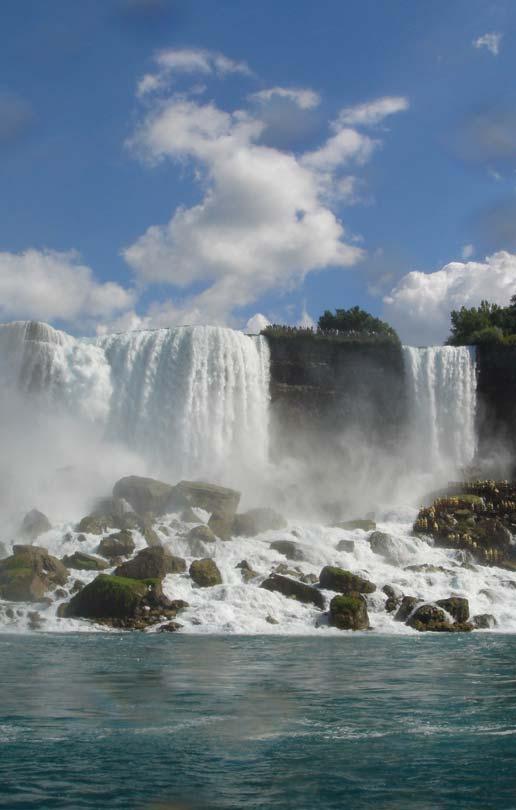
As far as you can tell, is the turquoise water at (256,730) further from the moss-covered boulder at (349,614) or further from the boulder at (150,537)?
the boulder at (150,537)

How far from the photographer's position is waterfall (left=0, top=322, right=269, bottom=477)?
43.5 metres

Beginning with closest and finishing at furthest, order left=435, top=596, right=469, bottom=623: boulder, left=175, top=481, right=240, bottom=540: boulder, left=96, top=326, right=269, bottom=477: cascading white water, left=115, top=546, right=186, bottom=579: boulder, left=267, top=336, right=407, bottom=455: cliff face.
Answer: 1. left=435, top=596, right=469, bottom=623: boulder
2. left=115, top=546, right=186, bottom=579: boulder
3. left=175, top=481, right=240, bottom=540: boulder
4. left=96, top=326, right=269, bottom=477: cascading white water
5. left=267, top=336, right=407, bottom=455: cliff face

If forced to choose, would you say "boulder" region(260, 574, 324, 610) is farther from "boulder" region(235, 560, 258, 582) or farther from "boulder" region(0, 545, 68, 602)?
"boulder" region(0, 545, 68, 602)

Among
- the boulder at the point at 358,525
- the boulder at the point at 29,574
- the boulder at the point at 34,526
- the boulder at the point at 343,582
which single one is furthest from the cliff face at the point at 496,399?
the boulder at the point at 29,574

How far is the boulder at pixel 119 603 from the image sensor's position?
2275 centimetres

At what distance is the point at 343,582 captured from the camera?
83.3 feet

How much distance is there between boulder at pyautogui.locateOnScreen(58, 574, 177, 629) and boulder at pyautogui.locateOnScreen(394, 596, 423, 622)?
662cm

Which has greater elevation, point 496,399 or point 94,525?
point 496,399

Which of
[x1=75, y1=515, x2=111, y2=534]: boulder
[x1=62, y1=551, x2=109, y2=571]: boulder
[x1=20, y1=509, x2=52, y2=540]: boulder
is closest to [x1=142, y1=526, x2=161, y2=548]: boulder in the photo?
[x1=75, y1=515, x2=111, y2=534]: boulder

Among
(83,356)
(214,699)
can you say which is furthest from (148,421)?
(214,699)

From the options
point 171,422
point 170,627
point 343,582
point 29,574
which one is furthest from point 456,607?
point 171,422

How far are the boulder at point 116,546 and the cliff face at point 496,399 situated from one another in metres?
25.1

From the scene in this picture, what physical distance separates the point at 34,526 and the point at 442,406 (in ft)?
82.7

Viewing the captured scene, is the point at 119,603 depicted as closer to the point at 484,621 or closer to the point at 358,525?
the point at 484,621
